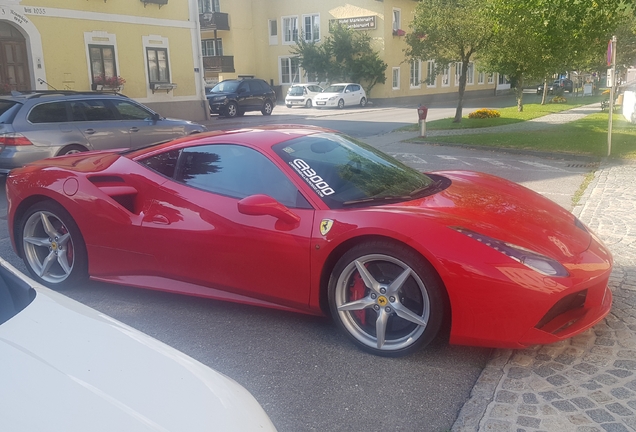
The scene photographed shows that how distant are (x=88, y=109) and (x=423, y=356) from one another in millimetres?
9142

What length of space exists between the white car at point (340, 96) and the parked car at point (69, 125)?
76.8 ft

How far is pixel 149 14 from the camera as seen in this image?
78.3 feet

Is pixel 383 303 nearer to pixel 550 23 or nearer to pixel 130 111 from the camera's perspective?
pixel 130 111

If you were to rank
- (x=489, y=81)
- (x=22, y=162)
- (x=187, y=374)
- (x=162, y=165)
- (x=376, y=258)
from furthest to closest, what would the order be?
(x=489, y=81)
(x=22, y=162)
(x=162, y=165)
(x=376, y=258)
(x=187, y=374)

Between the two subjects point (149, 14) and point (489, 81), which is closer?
point (149, 14)

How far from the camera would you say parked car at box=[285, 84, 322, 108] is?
36656 mm

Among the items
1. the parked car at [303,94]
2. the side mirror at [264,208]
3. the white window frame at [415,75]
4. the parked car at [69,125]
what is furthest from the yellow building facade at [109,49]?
the white window frame at [415,75]

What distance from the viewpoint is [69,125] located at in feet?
34.4

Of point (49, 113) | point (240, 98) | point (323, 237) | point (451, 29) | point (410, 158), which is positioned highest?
point (451, 29)

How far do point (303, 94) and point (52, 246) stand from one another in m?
32.8

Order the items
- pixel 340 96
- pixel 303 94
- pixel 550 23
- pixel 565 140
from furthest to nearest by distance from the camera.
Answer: pixel 303 94
pixel 340 96
pixel 565 140
pixel 550 23

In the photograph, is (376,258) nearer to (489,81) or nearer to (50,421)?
(50,421)

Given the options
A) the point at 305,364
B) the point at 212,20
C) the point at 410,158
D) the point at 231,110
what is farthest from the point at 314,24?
the point at 305,364

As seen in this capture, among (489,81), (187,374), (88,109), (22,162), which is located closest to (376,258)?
(187,374)
